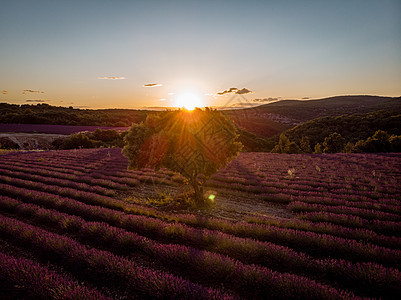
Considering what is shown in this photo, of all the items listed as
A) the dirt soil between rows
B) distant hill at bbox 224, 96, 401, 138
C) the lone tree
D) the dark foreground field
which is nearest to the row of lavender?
the dark foreground field

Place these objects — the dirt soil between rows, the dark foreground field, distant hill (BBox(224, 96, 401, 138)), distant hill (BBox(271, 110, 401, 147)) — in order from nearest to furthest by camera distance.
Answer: the dark foreground field → the dirt soil between rows → distant hill (BBox(271, 110, 401, 147)) → distant hill (BBox(224, 96, 401, 138))

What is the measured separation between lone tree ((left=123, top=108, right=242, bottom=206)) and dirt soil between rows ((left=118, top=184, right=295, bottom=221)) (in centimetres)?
181

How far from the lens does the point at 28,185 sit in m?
10.7

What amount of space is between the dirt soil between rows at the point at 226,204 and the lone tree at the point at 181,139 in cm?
181

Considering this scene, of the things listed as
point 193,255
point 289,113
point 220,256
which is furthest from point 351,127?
point 193,255

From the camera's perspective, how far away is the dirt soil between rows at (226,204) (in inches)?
305

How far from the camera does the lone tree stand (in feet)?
23.3

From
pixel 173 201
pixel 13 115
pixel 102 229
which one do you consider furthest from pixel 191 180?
pixel 13 115

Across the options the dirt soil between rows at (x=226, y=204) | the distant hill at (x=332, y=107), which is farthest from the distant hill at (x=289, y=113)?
the dirt soil between rows at (x=226, y=204)

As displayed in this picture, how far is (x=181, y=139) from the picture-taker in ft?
23.4

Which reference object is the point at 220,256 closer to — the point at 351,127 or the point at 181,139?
the point at 181,139

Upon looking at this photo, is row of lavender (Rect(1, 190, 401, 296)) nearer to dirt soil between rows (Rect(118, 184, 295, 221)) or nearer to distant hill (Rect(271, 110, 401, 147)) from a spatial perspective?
dirt soil between rows (Rect(118, 184, 295, 221))

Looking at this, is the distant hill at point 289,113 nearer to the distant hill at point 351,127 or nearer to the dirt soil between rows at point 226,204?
the distant hill at point 351,127

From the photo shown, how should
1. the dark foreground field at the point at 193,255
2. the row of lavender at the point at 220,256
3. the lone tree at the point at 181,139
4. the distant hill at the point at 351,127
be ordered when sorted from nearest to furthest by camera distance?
the dark foreground field at the point at 193,255
the row of lavender at the point at 220,256
the lone tree at the point at 181,139
the distant hill at the point at 351,127
